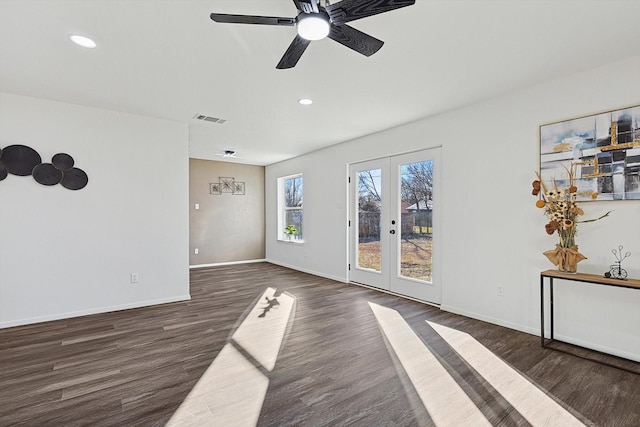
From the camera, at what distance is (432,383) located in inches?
92.2

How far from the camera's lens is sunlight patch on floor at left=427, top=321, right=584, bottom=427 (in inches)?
76.4

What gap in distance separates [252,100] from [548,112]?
9.96 ft

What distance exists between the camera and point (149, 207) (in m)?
4.35

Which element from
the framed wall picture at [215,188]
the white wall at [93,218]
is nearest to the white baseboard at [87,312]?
the white wall at [93,218]

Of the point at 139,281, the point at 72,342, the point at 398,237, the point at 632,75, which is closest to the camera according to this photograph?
the point at 632,75

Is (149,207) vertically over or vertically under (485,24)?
under

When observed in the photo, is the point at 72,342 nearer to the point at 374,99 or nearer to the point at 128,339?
the point at 128,339

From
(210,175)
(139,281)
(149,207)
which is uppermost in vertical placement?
(210,175)

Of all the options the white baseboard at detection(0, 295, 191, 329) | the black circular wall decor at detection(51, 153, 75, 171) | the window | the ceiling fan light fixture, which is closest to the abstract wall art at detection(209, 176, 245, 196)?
the window

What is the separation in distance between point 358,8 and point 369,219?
3.86m

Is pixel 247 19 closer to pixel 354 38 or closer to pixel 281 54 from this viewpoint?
pixel 354 38

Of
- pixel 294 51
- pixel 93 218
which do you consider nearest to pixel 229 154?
pixel 93 218

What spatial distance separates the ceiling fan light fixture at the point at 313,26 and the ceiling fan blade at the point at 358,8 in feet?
0.17

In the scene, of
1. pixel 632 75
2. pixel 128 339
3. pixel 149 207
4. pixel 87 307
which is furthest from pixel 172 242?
pixel 632 75
